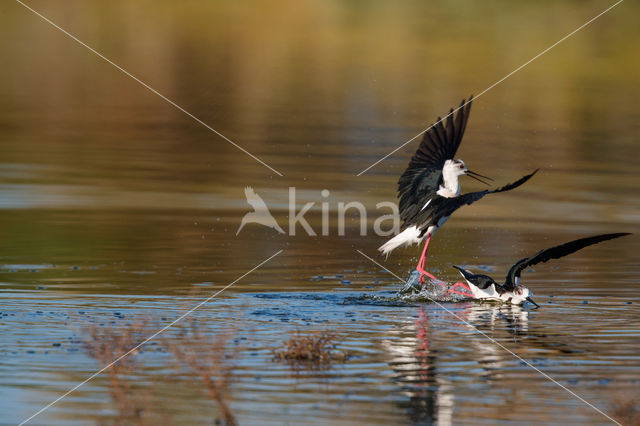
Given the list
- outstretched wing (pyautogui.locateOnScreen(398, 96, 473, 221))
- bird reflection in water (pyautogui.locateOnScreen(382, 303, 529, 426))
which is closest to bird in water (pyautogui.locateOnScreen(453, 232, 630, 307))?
bird reflection in water (pyautogui.locateOnScreen(382, 303, 529, 426))

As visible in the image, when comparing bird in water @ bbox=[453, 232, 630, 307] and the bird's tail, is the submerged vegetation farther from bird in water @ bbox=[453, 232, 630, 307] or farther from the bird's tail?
the bird's tail

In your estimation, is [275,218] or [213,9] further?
[213,9]

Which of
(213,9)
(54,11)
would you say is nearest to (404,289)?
(54,11)

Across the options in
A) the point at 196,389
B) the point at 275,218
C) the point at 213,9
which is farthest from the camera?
the point at 213,9

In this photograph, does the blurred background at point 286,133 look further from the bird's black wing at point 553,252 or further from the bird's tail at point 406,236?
the bird's black wing at point 553,252

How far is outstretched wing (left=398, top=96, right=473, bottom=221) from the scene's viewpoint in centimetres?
1355

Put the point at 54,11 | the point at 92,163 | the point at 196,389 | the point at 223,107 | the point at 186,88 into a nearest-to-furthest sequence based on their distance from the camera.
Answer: the point at 196,389, the point at 92,163, the point at 223,107, the point at 186,88, the point at 54,11

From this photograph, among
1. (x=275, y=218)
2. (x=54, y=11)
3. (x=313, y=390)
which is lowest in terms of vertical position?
(x=313, y=390)

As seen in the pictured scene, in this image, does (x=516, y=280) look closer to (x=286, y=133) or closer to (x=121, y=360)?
(x=121, y=360)

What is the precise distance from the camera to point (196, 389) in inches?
319

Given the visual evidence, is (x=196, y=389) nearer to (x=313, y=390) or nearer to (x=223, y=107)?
(x=313, y=390)

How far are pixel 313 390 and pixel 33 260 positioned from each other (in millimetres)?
6369

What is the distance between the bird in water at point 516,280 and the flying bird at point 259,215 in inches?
174

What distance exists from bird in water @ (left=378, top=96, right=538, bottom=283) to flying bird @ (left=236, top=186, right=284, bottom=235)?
9.16 feet
